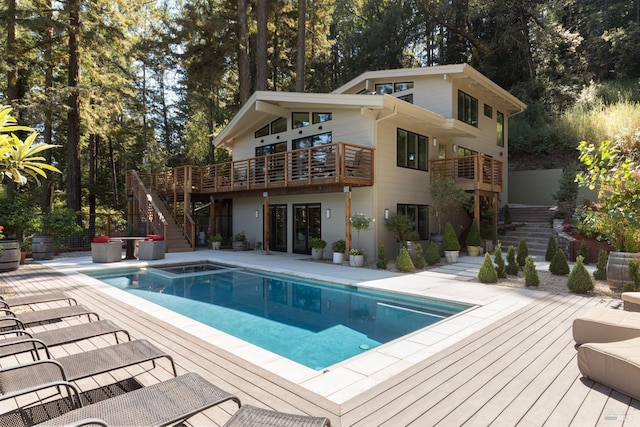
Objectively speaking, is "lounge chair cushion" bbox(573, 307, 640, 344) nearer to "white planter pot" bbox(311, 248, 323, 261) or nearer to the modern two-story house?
the modern two-story house

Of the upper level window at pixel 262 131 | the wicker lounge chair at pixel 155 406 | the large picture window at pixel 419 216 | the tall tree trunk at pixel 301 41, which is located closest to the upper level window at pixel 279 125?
the upper level window at pixel 262 131

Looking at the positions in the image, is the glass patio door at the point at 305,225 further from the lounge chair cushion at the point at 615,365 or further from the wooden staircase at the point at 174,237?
the lounge chair cushion at the point at 615,365

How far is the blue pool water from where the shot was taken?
562cm

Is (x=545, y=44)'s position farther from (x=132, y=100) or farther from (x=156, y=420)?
(x=156, y=420)

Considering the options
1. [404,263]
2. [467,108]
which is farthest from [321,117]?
[404,263]

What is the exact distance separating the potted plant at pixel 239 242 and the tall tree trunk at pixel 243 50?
22.8 feet

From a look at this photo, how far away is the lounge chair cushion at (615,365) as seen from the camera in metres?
3.00

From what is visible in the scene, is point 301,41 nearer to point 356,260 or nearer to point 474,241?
point 356,260

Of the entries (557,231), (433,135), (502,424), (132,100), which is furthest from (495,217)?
(132,100)

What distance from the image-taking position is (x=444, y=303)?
7.09 m

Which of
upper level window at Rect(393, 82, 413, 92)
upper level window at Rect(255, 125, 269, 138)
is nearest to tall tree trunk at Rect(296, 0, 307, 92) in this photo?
upper level window at Rect(255, 125, 269, 138)

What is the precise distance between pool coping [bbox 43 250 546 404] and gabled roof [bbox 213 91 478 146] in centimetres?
524

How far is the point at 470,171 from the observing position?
1484 centimetres

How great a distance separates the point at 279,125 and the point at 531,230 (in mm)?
11818
